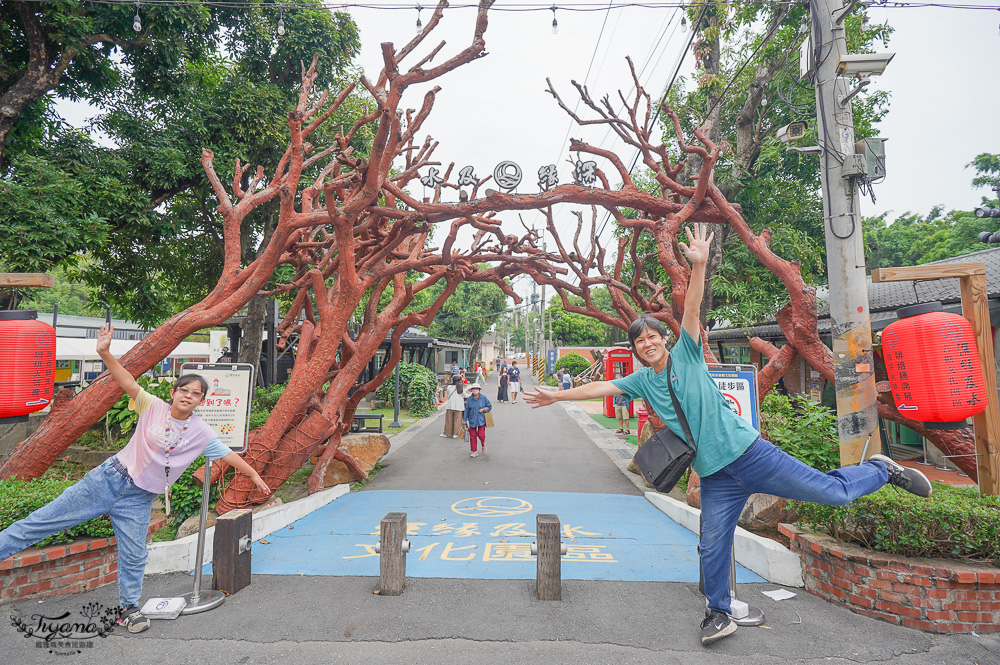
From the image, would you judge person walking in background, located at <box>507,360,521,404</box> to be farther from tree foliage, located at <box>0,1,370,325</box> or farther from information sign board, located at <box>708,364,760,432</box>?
information sign board, located at <box>708,364,760,432</box>

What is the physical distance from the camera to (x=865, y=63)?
462 cm

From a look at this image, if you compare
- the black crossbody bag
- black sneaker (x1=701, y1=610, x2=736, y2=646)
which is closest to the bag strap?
the black crossbody bag

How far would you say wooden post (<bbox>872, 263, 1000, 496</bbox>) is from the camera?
4.13 meters

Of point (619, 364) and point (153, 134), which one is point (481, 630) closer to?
point (153, 134)

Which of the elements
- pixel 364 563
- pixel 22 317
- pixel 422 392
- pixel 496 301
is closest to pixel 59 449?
pixel 22 317

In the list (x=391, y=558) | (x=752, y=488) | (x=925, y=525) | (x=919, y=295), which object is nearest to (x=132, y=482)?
(x=391, y=558)

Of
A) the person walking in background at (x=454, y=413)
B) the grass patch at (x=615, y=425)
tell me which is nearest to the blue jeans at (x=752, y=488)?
the grass patch at (x=615, y=425)

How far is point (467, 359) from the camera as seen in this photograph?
46.7 m

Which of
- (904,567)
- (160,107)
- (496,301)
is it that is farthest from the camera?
(496,301)

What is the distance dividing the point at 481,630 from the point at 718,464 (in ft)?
6.61

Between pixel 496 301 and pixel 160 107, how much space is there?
114 ft

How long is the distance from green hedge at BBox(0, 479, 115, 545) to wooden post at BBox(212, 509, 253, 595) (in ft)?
3.37

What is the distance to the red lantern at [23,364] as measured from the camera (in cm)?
434

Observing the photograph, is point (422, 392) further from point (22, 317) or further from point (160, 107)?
point (22, 317)
